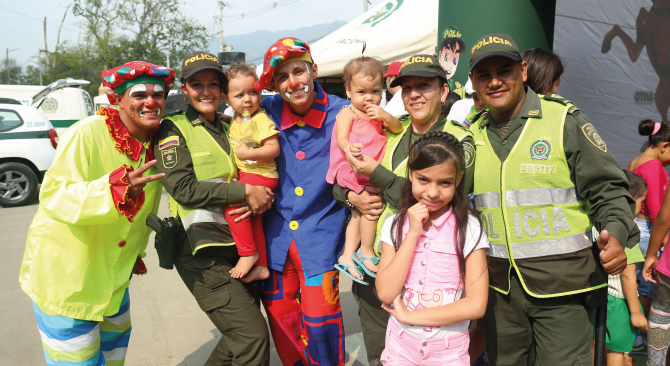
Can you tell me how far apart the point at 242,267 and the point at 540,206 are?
1.71m

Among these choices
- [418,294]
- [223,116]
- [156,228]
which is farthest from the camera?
[223,116]

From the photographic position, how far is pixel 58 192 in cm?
230

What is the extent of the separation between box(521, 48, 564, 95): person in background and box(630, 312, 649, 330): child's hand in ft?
5.41

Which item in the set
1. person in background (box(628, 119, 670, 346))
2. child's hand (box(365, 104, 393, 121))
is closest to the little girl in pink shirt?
child's hand (box(365, 104, 393, 121))

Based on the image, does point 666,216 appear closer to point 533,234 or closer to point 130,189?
point 533,234

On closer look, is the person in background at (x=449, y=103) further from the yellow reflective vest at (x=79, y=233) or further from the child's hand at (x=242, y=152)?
the yellow reflective vest at (x=79, y=233)

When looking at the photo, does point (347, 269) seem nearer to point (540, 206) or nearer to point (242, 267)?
point (242, 267)

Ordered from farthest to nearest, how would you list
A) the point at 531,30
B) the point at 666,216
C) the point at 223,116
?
1. the point at 531,30
2. the point at 223,116
3. the point at 666,216

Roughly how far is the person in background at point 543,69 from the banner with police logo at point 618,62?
325cm

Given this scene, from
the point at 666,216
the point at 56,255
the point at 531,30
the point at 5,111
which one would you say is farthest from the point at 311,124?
the point at 5,111

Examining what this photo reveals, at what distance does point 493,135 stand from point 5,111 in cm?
1053

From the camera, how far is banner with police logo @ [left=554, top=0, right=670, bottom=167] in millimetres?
5145

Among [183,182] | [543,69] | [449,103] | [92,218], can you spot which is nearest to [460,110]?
[449,103]

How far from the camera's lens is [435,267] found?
2117 mm
